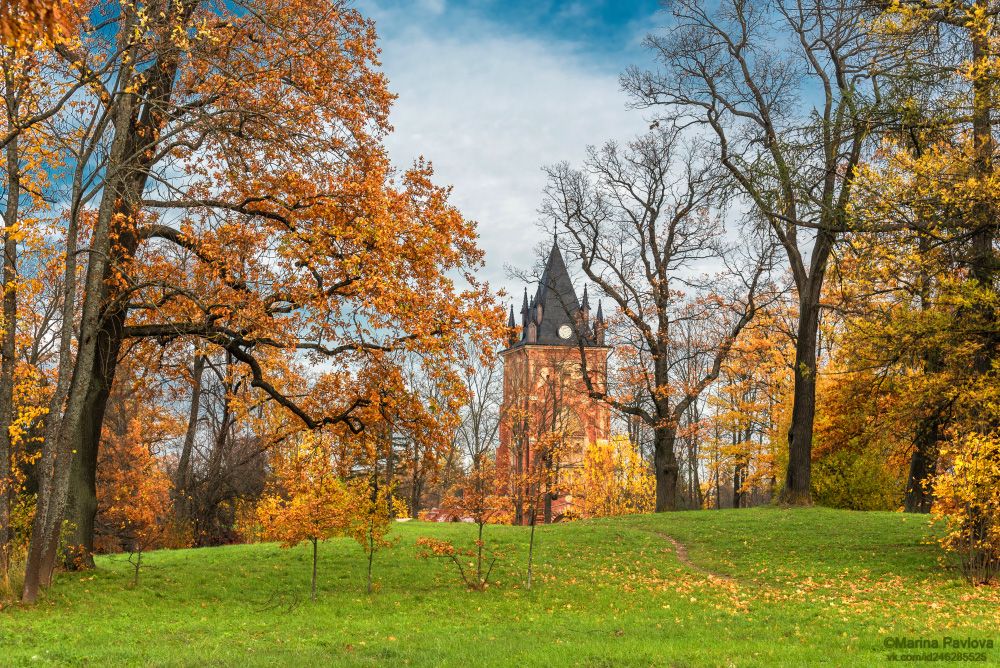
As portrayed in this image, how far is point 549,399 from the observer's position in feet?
140

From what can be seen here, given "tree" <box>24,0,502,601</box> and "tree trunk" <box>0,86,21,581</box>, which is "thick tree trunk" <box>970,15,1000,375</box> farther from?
"tree trunk" <box>0,86,21,581</box>

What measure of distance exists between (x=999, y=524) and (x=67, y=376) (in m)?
15.2

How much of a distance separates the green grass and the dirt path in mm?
105

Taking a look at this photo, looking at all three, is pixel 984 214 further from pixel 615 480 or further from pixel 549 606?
pixel 615 480

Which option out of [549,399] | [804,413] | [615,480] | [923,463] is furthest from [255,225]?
[615,480]

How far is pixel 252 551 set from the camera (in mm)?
20109

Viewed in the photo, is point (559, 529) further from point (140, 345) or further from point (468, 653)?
point (468, 653)

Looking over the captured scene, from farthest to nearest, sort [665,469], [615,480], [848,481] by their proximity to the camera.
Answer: [615,480] → [665,469] → [848,481]

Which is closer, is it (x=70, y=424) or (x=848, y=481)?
(x=70, y=424)

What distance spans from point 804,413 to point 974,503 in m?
10.7

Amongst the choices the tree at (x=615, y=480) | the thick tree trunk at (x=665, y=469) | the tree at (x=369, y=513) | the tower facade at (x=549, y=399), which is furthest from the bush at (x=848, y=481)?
the tree at (x=369, y=513)

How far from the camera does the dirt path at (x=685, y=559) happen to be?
52.3ft

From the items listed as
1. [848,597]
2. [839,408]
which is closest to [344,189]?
[848,597]

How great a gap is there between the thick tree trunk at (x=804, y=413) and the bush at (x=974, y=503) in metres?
9.25
